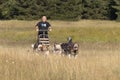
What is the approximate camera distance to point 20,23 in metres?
55.1

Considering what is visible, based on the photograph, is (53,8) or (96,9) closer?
(53,8)

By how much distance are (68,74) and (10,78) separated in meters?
1.26

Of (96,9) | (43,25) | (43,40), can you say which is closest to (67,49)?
(43,40)

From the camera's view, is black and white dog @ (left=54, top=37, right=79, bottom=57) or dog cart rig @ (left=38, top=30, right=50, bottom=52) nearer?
black and white dog @ (left=54, top=37, right=79, bottom=57)

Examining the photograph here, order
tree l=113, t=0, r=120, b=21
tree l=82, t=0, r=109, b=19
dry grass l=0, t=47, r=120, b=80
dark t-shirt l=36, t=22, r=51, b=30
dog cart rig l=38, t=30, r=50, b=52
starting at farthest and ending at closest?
1. tree l=82, t=0, r=109, b=19
2. tree l=113, t=0, r=120, b=21
3. dark t-shirt l=36, t=22, r=51, b=30
4. dog cart rig l=38, t=30, r=50, b=52
5. dry grass l=0, t=47, r=120, b=80

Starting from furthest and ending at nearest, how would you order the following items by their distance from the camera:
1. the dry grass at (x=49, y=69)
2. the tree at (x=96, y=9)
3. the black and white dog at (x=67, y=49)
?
the tree at (x=96, y=9) < the black and white dog at (x=67, y=49) < the dry grass at (x=49, y=69)

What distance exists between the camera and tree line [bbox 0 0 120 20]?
59156mm

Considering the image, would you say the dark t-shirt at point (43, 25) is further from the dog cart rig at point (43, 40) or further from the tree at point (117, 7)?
the tree at point (117, 7)

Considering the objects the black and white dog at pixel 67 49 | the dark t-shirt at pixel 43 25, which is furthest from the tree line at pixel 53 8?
the black and white dog at pixel 67 49

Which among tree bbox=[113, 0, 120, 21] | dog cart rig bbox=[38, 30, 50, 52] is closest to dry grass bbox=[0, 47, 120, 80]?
dog cart rig bbox=[38, 30, 50, 52]

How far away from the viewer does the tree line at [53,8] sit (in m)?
59.2

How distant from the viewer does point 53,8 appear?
59.0 meters

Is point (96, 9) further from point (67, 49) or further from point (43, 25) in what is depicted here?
point (67, 49)

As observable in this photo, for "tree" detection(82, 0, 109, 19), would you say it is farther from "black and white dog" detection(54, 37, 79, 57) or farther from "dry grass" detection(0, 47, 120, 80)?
"dry grass" detection(0, 47, 120, 80)
